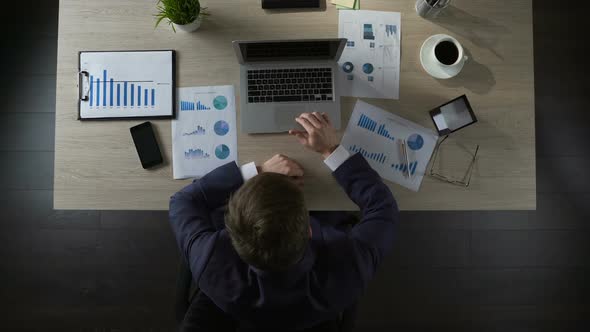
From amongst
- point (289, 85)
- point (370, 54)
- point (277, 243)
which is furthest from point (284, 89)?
point (277, 243)

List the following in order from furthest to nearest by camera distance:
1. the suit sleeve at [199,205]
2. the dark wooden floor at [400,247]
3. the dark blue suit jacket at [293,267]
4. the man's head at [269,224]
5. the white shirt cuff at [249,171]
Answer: the dark wooden floor at [400,247] < the white shirt cuff at [249,171] < the suit sleeve at [199,205] < the dark blue suit jacket at [293,267] < the man's head at [269,224]

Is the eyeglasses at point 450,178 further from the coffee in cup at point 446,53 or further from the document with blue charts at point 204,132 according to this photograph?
the document with blue charts at point 204,132

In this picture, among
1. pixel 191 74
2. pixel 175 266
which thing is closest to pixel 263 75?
pixel 191 74

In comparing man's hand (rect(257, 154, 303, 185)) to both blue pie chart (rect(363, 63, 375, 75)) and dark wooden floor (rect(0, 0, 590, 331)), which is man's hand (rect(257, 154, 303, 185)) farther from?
dark wooden floor (rect(0, 0, 590, 331))

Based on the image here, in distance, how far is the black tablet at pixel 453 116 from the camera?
3.73ft

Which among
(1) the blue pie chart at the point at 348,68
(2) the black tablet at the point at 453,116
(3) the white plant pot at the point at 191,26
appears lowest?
(2) the black tablet at the point at 453,116

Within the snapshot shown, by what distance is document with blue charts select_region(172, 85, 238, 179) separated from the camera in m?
1.14

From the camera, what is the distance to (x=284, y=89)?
113cm

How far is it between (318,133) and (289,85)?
17cm

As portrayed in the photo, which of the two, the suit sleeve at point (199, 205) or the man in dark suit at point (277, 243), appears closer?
the man in dark suit at point (277, 243)

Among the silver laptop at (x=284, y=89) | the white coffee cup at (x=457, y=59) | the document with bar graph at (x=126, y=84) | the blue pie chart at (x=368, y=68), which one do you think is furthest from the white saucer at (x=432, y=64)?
the document with bar graph at (x=126, y=84)

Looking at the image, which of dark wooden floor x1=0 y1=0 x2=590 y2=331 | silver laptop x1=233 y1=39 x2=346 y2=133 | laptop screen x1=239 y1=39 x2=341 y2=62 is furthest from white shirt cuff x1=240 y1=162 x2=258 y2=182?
dark wooden floor x1=0 y1=0 x2=590 y2=331

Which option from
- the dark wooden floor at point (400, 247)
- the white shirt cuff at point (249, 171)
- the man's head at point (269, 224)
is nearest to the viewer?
the man's head at point (269, 224)

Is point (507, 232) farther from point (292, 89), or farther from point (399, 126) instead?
point (292, 89)
